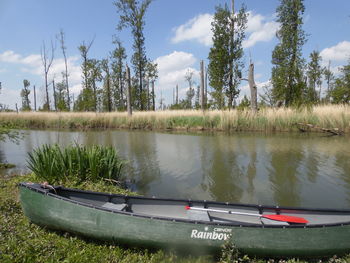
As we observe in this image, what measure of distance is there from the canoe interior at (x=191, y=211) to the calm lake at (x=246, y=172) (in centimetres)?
123

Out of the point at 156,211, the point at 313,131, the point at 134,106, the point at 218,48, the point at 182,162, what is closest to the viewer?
the point at 156,211

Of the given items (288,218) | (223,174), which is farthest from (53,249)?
(223,174)

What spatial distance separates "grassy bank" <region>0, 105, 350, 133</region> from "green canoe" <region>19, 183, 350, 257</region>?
12476mm

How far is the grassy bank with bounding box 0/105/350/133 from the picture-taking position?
14.1 m

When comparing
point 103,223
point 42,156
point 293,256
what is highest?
point 42,156

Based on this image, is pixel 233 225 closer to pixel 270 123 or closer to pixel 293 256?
pixel 293 256

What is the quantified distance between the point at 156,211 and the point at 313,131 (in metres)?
14.0

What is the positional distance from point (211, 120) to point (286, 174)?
10.7m

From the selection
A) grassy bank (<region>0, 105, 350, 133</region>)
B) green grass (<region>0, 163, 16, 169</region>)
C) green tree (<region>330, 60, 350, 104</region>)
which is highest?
green tree (<region>330, 60, 350, 104</region>)

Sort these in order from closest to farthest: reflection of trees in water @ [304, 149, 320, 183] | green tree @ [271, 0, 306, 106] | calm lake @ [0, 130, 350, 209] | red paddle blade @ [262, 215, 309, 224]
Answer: red paddle blade @ [262, 215, 309, 224] < calm lake @ [0, 130, 350, 209] < reflection of trees in water @ [304, 149, 320, 183] < green tree @ [271, 0, 306, 106]

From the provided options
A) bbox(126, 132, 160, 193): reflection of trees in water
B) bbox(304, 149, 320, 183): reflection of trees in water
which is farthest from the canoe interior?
bbox(304, 149, 320, 183): reflection of trees in water

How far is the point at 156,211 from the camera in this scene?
3.87 m

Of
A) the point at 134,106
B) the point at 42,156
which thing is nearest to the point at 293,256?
the point at 42,156

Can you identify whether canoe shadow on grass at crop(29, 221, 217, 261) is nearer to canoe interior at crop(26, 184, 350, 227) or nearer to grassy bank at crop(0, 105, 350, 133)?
canoe interior at crop(26, 184, 350, 227)
